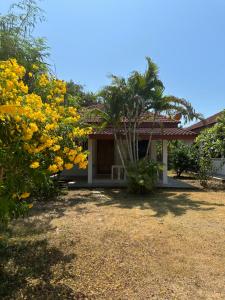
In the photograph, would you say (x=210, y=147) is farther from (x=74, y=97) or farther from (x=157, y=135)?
(x=74, y=97)

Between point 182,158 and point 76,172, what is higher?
point 182,158

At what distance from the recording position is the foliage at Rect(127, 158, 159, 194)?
11953mm

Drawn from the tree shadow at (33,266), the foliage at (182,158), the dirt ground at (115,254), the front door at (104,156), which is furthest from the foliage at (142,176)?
the foliage at (182,158)

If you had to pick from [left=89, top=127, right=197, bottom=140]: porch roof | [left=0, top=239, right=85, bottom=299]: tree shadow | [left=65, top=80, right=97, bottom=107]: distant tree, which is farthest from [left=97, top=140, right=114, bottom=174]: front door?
[left=0, top=239, right=85, bottom=299]: tree shadow

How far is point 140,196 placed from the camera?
12.0 meters

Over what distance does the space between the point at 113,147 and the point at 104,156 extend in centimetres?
80

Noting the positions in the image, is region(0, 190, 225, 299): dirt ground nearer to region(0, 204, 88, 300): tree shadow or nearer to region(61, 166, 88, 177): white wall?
region(0, 204, 88, 300): tree shadow

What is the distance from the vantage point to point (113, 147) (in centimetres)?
1875

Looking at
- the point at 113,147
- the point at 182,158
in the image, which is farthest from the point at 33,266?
the point at 182,158

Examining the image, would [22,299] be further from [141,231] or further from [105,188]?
[105,188]

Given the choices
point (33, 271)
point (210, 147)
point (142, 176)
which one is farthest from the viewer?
point (210, 147)

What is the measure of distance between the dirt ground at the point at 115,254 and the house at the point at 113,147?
17.6ft

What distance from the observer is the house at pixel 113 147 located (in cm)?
1457

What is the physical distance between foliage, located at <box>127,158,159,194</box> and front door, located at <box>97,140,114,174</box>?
6384 millimetres
